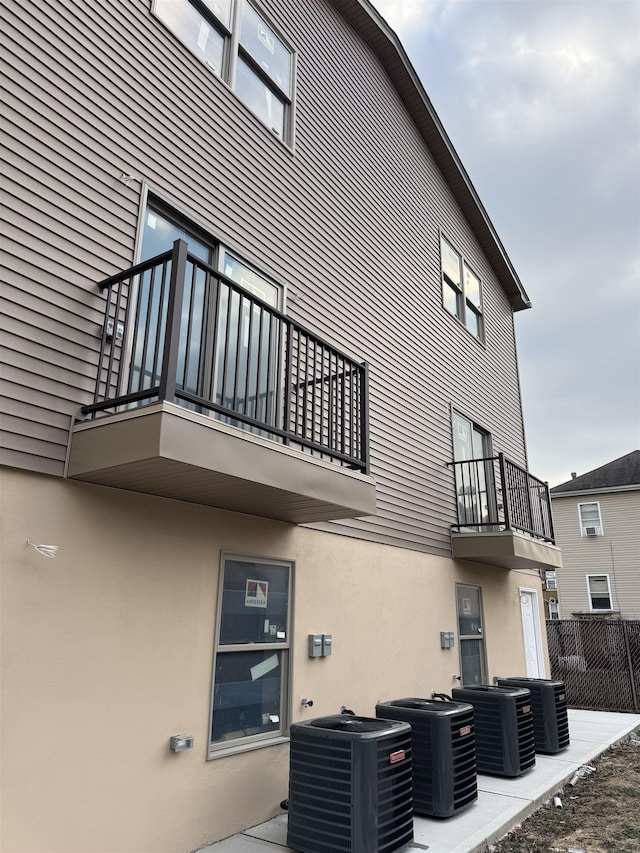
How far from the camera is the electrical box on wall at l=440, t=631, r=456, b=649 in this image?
714 cm

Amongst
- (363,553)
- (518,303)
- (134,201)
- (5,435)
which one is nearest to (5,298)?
(5,435)

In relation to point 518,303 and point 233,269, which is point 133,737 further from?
point 518,303

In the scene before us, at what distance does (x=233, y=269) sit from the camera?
207 inches

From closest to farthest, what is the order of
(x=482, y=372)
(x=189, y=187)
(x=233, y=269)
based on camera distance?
(x=189, y=187) → (x=233, y=269) → (x=482, y=372)

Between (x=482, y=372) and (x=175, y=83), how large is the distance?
23.1 feet

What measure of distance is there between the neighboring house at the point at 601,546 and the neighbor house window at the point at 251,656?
20339 mm

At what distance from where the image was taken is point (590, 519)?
22.6m

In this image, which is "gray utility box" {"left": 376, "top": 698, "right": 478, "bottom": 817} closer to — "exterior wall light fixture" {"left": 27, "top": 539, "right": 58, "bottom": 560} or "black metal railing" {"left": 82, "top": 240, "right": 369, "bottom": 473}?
"black metal railing" {"left": 82, "top": 240, "right": 369, "bottom": 473}

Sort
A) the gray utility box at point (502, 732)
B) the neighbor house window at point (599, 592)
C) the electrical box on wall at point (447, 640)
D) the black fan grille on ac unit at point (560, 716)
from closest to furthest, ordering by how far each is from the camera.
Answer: the gray utility box at point (502, 732)
the black fan grille on ac unit at point (560, 716)
the electrical box on wall at point (447, 640)
the neighbor house window at point (599, 592)

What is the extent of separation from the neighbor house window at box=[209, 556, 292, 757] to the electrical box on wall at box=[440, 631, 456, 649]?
2974 mm

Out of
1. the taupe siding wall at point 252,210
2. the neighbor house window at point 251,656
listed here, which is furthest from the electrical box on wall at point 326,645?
the taupe siding wall at point 252,210

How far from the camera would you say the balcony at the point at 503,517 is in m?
7.67

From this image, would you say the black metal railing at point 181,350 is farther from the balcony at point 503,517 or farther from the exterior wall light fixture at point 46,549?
the balcony at point 503,517

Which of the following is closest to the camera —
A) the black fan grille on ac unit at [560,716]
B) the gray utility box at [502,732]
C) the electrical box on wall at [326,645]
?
the electrical box on wall at [326,645]
